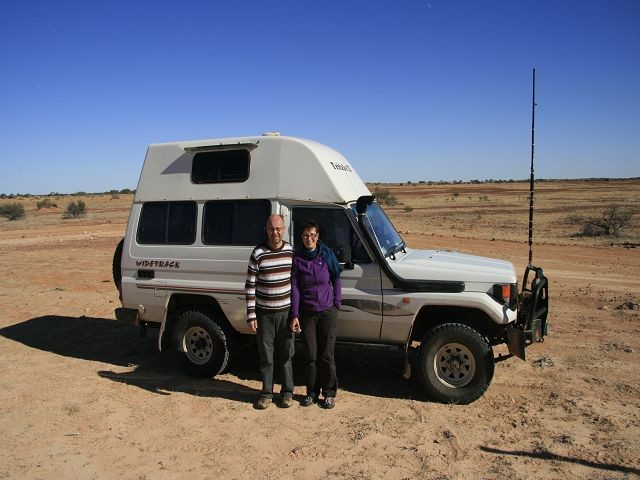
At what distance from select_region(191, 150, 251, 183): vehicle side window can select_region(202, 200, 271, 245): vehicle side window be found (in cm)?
29

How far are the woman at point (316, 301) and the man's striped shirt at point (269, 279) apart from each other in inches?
3.6

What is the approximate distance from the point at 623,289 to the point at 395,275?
25.3 ft

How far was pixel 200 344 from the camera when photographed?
6621mm

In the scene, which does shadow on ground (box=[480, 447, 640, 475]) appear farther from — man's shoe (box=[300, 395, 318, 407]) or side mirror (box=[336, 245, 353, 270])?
side mirror (box=[336, 245, 353, 270])

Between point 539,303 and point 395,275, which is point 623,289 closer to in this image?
point 539,303

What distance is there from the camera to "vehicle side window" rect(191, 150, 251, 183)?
6273 millimetres

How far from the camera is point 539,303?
5988mm

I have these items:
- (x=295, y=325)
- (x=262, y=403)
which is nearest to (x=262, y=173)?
(x=295, y=325)

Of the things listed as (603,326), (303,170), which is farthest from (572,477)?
(603,326)

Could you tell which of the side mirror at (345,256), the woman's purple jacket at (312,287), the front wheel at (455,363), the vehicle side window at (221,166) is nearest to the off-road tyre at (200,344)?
the woman's purple jacket at (312,287)

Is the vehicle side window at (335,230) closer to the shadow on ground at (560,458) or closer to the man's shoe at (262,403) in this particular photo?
the man's shoe at (262,403)

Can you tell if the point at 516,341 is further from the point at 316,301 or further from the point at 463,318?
the point at 316,301

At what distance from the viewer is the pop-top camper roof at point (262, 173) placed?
592cm

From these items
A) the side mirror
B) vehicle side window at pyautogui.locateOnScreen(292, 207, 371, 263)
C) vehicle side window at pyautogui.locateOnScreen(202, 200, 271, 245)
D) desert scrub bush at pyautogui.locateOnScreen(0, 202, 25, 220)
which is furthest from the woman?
desert scrub bush at pyautogui.locateOnScreen(0, 202, 25, 220)
